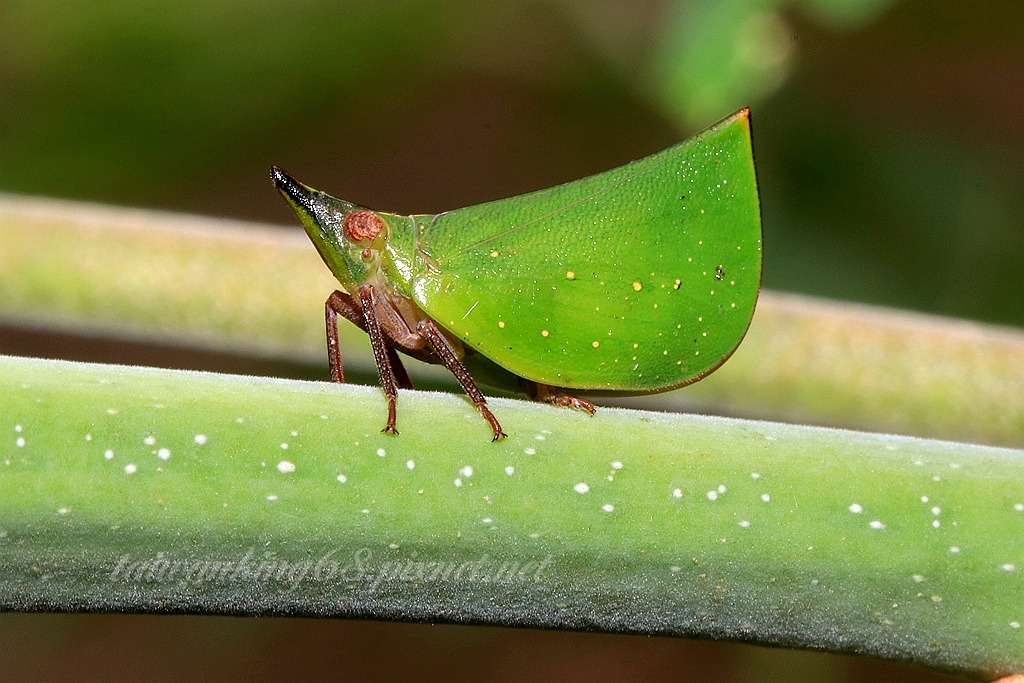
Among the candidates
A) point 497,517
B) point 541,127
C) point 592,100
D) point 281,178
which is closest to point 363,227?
point 281,178

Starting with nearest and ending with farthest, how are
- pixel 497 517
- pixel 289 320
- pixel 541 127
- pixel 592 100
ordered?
pixel 497 517 → pixel 289 320 → pixel 592 100 → pixel 541 127

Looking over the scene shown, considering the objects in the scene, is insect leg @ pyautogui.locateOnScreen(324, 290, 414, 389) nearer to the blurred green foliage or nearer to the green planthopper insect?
the green planthopper insect

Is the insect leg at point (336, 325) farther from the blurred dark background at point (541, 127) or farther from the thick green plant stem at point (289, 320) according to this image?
the blurred dark background at point (541, 127)

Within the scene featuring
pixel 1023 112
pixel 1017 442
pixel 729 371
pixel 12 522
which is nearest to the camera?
pixel 12 522

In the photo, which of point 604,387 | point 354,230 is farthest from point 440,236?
point 604,387

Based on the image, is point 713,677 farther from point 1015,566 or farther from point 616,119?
point 1015,566

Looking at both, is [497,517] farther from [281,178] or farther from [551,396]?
[281,178]

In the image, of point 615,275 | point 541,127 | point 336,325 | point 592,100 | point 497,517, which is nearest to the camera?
point 497,517
